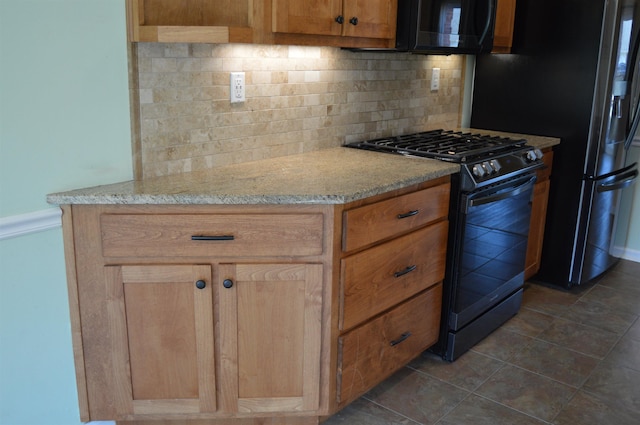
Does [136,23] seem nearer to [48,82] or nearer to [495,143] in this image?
[48,82]

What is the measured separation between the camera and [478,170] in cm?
247

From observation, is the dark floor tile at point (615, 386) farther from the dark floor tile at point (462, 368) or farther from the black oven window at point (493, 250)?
the black oven window at point (493, 250)

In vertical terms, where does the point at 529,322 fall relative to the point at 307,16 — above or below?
below

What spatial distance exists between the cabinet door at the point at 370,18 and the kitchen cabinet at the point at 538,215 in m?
1.26

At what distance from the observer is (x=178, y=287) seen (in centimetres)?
188

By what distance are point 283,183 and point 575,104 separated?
196cm

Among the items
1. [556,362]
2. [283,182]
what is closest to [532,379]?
[556,362]

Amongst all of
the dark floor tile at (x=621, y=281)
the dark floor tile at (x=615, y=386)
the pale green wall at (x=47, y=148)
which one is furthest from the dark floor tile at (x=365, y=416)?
the dark floor tile at (x=621, y=281)

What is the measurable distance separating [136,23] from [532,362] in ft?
6.99

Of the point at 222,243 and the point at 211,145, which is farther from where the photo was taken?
the point at 211,145

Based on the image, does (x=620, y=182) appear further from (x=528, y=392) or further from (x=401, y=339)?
(x=401, y=339)

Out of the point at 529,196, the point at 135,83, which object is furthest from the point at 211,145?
the point at 529,196

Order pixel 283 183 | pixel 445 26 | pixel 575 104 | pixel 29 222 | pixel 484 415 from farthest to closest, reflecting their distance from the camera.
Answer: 1. pixel 575 104
2. pixel 445 26
3. pixel 484 415
4. pixel 283 183
5. pixel 29 222

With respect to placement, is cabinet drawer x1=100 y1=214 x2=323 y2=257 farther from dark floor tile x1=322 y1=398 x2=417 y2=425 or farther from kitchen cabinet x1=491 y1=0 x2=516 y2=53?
kitchen cabinet x1=491 y1=0 x2=516 y2=53
